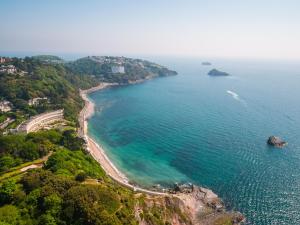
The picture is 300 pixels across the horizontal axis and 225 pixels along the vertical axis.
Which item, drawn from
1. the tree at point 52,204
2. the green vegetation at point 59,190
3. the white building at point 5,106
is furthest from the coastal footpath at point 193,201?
the white building at point 5,106

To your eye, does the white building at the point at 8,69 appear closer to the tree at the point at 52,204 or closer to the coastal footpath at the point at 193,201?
the coastal footpath at the point at 193,201

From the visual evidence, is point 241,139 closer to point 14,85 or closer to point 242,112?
point 242,112

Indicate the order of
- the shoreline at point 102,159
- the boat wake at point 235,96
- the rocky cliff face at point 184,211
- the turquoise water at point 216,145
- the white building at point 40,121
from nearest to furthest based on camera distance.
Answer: the rocky cliff face at point 184,211 → the turquoise water at point 216,145 → the shoreline at point 102,159 → the white building at point 40,121 → the boat wake at point 235,96

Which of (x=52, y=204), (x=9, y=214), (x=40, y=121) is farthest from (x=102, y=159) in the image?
(x=9, y=214)

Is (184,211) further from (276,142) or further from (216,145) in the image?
(276,142)

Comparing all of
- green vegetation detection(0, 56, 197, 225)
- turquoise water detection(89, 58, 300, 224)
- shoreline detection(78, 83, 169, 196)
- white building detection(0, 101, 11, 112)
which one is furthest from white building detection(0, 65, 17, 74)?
green vegetation detection(0, 56, 197, 225)
